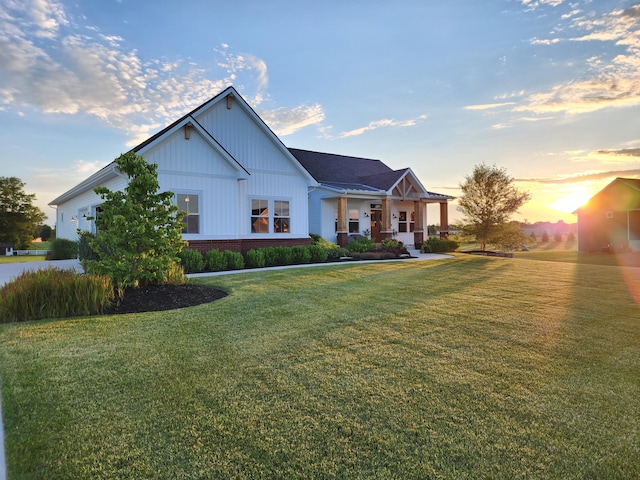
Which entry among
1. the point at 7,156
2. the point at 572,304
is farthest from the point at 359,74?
the point at 7,156

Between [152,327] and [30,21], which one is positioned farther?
[30,21]

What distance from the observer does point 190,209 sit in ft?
43.8

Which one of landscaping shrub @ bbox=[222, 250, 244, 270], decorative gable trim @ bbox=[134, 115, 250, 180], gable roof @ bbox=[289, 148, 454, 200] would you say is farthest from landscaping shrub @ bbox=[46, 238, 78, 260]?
gable roof @ bbox=[289, 148, 454, 200]

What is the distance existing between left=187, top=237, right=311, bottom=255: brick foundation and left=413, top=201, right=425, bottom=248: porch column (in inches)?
396

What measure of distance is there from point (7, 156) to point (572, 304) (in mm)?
22649

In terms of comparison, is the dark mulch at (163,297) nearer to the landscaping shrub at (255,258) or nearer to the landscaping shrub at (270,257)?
the landscaping shrub at (255,258)

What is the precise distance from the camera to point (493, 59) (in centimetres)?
1348

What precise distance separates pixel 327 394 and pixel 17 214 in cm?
4403

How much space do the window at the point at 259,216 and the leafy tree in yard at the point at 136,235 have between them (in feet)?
22.8

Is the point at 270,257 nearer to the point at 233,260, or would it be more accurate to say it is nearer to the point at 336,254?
the point at 233,260

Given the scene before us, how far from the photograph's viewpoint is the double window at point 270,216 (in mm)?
15477

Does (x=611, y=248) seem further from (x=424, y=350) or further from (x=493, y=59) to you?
(x=424, y=350)

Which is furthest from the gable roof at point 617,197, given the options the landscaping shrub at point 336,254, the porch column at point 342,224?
the landscaping shrub at point 336,254

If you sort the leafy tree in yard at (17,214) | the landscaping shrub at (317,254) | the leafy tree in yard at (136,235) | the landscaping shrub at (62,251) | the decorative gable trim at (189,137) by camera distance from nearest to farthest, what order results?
1. the leafy tree in yard at (136,235)
2. the decorative gable trim at (189,137)
3. the landscaping shrub at (317,254)
4. the landscaping shrub at (62,251)
5. the leafy tree in yard at (17,214)
